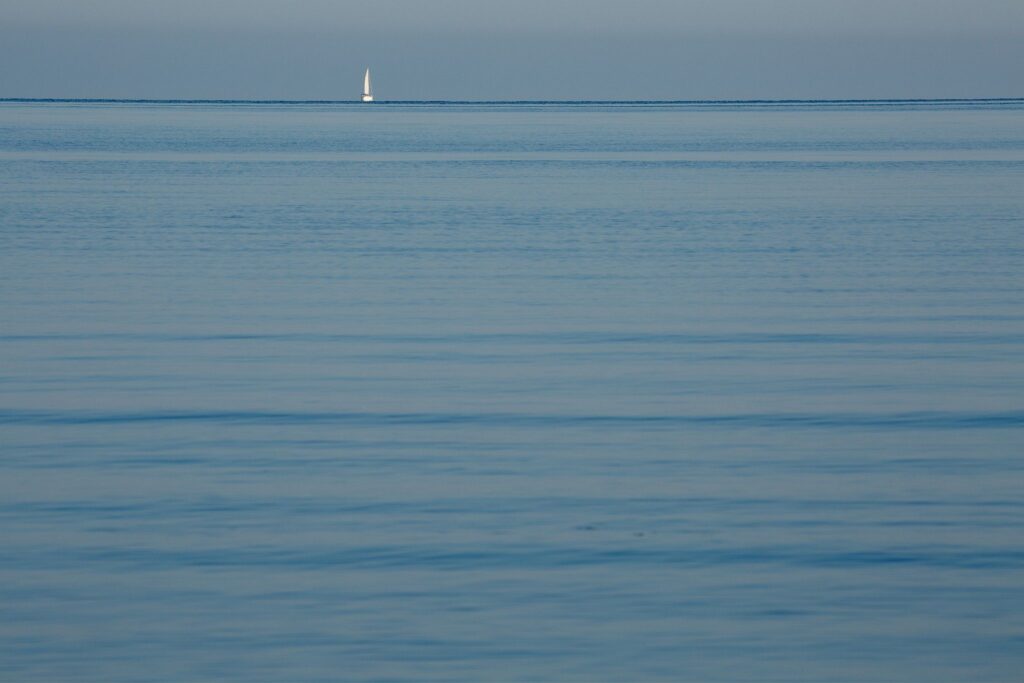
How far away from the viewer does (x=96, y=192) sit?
37.9 m

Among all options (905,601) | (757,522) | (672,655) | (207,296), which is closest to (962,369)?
(757,522)

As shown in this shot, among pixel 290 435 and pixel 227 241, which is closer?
pixel 290 435

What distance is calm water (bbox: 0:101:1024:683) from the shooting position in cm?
680

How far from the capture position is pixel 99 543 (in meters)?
8.05

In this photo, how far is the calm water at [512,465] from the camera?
6805 millimetres

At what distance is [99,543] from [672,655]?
9.88 ft

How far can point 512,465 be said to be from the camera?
31.5 ft

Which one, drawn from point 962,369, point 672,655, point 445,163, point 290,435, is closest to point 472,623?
point 672,655

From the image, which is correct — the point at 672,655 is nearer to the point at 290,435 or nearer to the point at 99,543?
the point at 99,543

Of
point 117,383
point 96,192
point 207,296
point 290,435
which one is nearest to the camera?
point 290,435

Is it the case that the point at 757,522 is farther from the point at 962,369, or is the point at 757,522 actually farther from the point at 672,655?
the point at 962,369

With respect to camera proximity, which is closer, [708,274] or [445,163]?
[708,274]

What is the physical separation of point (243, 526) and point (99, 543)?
0.71m

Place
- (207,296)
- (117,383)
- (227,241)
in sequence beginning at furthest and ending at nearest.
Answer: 1. (227,241)
2. (207,296)
3. (117,383)
